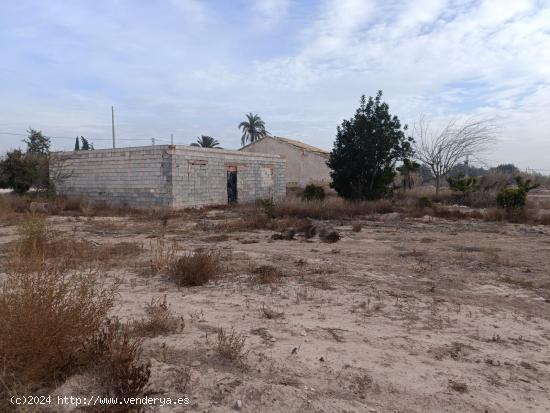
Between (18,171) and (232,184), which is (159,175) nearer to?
(232,184)

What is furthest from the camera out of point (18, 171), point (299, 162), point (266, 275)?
point (299, 162)

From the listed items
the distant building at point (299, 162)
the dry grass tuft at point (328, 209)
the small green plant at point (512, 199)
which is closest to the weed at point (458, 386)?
the dry grass tuft at point (328, 209)

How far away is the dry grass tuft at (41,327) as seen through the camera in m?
2.98

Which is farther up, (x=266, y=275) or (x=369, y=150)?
(x=369, y=150)

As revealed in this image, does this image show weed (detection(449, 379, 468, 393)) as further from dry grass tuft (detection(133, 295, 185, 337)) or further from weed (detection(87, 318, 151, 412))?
dry grass tuft (detection(133, 295, 185, 337))

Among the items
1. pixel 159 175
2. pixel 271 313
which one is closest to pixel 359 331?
pixel 271 313

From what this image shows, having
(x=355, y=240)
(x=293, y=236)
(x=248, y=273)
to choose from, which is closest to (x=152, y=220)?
(x=293, y=236)

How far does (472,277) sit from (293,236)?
513 centimetres

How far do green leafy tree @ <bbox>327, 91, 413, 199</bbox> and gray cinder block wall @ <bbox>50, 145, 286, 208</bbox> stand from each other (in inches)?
223

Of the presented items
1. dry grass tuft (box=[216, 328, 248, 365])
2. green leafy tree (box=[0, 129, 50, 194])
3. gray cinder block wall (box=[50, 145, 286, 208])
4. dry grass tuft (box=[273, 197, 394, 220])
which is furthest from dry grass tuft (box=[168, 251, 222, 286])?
green leafy tree (box=[0, 129, 50, 194])

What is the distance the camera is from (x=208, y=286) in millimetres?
6195

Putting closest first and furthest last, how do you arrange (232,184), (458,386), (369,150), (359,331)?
(458,386), (359,331), (369,150), (232,184)

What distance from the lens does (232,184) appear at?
23031mm

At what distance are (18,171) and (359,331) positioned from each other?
25.2 metres
